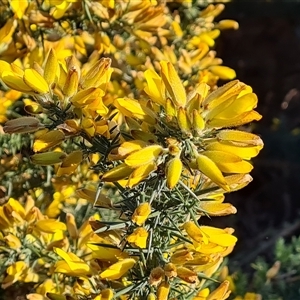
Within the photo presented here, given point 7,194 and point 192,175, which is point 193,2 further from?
point 192,175

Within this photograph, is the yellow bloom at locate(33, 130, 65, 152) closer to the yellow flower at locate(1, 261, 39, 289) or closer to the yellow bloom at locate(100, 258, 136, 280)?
the yellow bloom at locate(100, 258, 136, 280)

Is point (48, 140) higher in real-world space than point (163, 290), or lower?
higher

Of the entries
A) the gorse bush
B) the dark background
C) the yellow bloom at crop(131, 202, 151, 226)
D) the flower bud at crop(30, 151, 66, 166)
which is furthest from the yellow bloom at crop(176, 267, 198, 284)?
the dark background

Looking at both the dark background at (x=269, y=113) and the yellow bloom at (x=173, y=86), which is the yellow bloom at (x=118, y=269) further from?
the dark background at (x=269, y=113)

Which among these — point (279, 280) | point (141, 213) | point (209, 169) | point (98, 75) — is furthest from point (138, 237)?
point (279, 280)

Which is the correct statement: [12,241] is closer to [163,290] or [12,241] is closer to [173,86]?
[163,290]

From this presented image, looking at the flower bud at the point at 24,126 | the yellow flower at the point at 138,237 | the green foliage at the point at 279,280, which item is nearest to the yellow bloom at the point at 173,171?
the yellow flower at the point at 138,237
